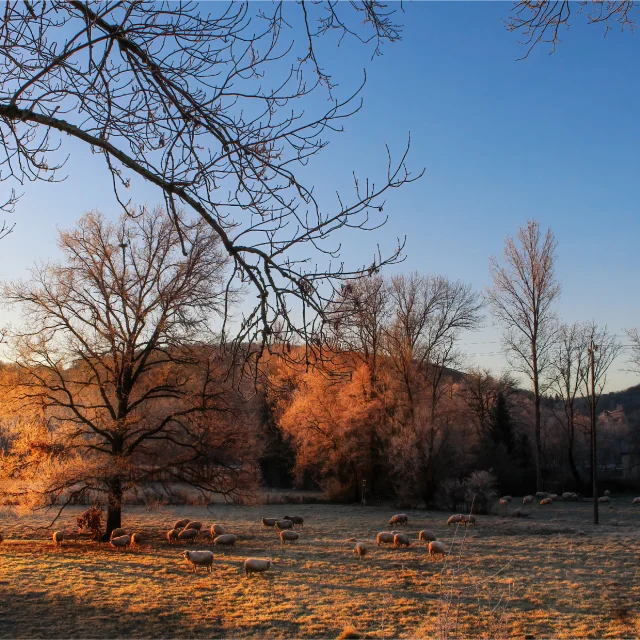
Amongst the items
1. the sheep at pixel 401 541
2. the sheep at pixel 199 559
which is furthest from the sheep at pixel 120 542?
the sheep at pixel 401 541

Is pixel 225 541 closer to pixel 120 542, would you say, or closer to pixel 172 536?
pixel 172 536

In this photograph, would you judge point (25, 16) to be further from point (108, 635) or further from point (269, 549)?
point (269, 549)

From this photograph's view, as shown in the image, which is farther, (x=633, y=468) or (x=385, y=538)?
(x=633, y=468)

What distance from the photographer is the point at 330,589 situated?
37.5 ft

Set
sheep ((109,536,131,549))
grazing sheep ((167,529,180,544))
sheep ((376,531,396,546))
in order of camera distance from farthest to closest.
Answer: grazing sheep ((167,529,180,544)), sheep ((376,531,396,546)), sheep ((109,536,131,549))

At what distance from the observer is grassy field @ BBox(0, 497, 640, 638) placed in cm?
866

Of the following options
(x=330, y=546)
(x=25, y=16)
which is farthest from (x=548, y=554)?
(x=25, y=16)

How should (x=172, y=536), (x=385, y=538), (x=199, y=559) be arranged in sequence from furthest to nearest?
1. (x=172, y=536)
2. (x=385, y=538)
3. (x=199, y=559)

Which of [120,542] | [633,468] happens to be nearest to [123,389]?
[120,542]

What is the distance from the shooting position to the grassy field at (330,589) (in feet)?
28.4

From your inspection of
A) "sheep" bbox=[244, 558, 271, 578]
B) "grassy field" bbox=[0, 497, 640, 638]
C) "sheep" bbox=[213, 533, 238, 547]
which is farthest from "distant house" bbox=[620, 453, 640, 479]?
"sheep" bbox=[244, 558, 271, 578]

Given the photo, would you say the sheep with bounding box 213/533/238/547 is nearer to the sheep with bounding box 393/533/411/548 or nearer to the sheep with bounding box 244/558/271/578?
the sheep with bounding box 244/558/271/578

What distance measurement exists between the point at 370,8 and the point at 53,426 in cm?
1627

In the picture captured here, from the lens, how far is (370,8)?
4.01 m
